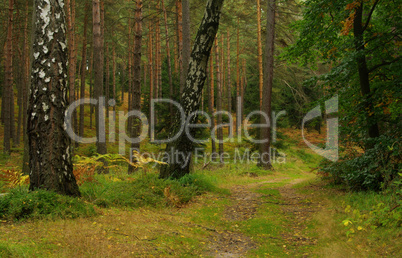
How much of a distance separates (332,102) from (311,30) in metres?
2.35

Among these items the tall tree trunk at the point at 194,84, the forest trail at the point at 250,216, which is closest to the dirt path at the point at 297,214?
the forest trail at the point at 250,216

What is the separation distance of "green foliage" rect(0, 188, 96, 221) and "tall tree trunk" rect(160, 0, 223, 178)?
12.1 ft

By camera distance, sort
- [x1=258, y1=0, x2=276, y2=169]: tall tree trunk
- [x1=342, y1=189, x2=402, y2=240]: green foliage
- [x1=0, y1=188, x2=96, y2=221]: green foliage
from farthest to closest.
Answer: [x1=258, y1=0, x2=276, y2=169]: tall tree trunk < [x1=0, y1=188, x2=96, y2=221]: green foliage < [x1=342, y1=189, x2=402, y2=240]: green foliage

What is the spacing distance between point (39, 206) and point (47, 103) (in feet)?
5.70

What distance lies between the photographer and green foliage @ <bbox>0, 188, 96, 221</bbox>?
4.53 meters

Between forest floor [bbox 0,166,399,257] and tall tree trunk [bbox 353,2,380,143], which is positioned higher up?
tall tree trunk [bbox 353,2,380,143]

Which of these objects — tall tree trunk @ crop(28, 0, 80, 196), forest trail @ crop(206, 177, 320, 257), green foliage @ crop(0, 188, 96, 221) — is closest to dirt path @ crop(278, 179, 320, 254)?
forest trail @ crop(206, 177, 320, 257)

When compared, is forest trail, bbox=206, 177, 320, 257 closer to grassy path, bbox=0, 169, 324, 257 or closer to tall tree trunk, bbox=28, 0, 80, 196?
grassy path, bbox=0, 169, 324, 257

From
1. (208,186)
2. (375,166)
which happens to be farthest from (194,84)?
(375,166)

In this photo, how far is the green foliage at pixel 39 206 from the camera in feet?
14.9

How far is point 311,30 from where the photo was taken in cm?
858

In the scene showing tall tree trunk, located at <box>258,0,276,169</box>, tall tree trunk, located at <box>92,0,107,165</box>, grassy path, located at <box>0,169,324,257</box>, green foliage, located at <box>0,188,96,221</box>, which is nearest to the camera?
grassy path, located at <box>0,169,324,257</box>

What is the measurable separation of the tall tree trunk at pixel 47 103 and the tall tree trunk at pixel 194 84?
377cm

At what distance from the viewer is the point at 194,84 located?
28.7 ft
